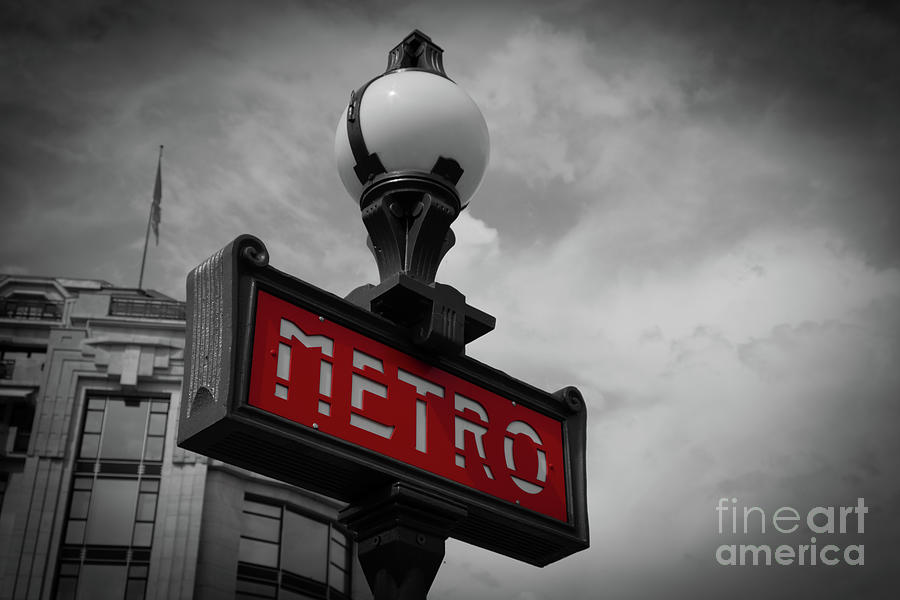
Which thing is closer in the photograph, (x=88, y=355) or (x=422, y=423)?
(x=422, y=423)

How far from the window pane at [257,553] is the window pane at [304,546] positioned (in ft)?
1.24

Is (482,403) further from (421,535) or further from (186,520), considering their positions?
(186,520)

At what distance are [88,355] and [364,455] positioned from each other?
36.9m

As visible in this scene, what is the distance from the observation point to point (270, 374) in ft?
13.8

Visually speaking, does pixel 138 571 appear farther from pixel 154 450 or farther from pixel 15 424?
pixel 15 424

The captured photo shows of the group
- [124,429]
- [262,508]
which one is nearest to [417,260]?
[262,508]

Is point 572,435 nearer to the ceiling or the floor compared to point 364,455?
nearer to the ceiling

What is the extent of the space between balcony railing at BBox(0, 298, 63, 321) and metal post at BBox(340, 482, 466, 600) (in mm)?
40593

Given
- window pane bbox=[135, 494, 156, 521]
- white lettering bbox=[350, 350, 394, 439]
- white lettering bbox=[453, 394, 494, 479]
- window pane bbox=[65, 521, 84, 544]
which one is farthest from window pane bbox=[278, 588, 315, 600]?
white lettering bbox=[350, 350, 394, 439]

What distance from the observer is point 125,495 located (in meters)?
36.3

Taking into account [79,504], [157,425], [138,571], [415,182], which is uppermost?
[157,425]

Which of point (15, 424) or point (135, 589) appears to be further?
point (15, 424)

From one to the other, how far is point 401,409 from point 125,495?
3399cm

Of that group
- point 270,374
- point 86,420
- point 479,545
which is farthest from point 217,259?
point 86,420
